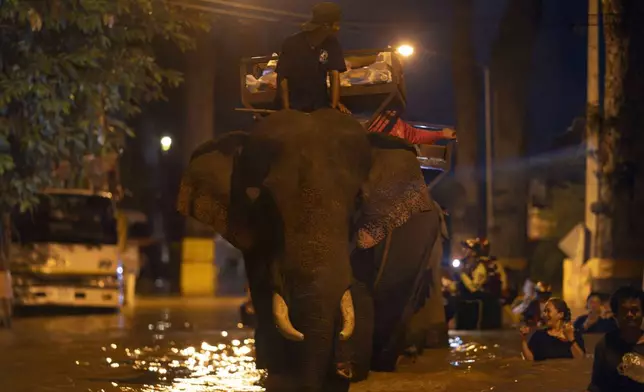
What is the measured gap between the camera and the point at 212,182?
8.43m

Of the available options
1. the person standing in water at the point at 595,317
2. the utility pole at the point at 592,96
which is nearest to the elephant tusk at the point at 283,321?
the person standing in water at the point at 595,317

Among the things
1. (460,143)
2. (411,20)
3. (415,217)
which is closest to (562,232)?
(460,143)

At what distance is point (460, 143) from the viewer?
3188cm

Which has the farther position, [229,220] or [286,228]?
[229,220]

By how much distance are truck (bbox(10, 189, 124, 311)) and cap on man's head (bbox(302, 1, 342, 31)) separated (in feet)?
47.0

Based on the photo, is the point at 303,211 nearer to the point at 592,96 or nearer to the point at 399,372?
the point at 399,372

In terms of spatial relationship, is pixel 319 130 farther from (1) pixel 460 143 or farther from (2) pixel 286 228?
(1) pixel 460 143

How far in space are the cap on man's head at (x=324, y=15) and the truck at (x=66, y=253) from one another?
564 inches

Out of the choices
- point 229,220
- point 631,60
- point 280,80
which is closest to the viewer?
point 229,220

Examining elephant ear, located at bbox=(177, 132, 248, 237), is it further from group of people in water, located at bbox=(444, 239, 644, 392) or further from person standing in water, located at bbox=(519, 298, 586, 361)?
person standing in water, located at bbox=(519, 298, 586, 361)

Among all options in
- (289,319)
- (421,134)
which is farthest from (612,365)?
(421,134)

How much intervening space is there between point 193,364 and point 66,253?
34.9 feet

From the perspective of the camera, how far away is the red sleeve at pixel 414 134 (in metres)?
12.0

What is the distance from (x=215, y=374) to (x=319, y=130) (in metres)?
4.46
